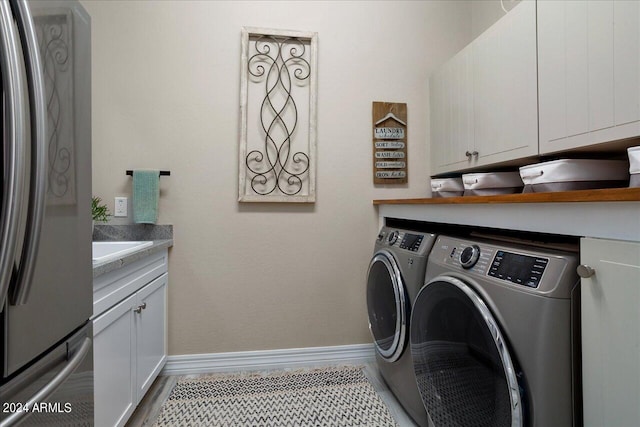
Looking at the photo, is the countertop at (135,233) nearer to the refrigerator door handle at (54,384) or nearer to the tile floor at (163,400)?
the tile floor at (163,400)

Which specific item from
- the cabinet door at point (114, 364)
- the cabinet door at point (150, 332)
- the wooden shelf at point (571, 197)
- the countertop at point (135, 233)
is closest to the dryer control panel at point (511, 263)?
the wooden shelf at point (571, 197)

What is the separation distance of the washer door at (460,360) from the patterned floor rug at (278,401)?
18.6 inches

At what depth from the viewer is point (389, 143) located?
85.7 inches

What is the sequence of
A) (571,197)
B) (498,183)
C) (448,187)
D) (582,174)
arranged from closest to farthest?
(571,197) < (582,174) < (498,183) < (448,187)

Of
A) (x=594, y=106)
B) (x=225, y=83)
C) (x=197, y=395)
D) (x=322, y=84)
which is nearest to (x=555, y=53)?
(x=594, y=106)

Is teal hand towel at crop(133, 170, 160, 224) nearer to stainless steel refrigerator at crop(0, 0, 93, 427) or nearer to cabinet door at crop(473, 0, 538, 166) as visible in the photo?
stainless steel refrigerator at crop(0, 0, 93, 427)

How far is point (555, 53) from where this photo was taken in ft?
4.21

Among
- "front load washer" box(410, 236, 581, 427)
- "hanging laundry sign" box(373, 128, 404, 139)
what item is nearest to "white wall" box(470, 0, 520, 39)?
"hanging laundry sign" box(373, 128, 404, 139)

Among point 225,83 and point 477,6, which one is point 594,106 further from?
point 225,83

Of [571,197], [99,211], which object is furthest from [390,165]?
[99,211]

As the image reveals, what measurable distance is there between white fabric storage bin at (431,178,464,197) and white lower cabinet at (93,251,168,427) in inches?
66.6

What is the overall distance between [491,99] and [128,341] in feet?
6.67

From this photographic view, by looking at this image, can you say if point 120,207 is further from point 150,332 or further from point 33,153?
point 33,153

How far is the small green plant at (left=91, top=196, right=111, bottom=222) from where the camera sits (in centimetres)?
182
